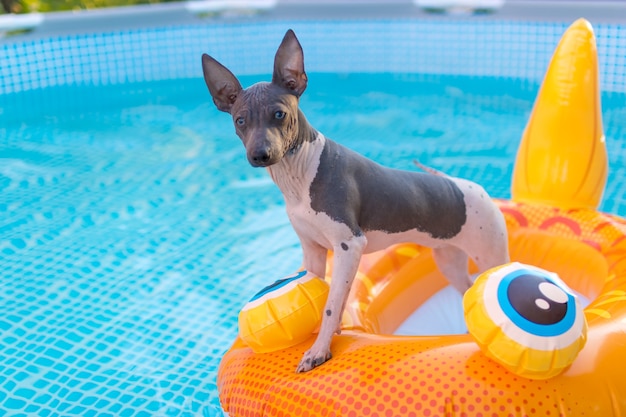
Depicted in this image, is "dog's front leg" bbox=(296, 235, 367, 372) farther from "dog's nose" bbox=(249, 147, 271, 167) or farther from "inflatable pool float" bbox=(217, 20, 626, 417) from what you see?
"dog's nose" bbox=(249, 147, 271, 167)

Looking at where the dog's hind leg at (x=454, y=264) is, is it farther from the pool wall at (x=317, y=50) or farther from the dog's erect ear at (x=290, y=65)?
the pool wall at (x=317, y=50)

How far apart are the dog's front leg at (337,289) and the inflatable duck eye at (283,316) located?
3.0 inches

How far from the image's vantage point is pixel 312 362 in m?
1.74

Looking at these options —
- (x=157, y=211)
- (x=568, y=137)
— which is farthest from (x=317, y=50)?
(x=568, y=137)

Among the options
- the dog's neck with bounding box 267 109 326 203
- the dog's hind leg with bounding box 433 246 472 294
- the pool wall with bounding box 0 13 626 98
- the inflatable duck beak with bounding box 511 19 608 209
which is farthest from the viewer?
the pool wall with bounding box 0 13 626 98

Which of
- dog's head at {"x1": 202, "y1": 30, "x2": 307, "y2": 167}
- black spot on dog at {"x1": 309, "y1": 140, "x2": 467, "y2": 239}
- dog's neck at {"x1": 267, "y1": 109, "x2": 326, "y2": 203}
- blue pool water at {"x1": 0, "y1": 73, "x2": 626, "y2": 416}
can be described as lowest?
blue pool water at {"x1": 0, "y1": 73, "x2": 626, "y2": 416}

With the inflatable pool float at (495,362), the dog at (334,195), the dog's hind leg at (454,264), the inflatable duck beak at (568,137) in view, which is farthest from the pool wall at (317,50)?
the dog at (334,195)

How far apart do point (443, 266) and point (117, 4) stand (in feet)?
22.6

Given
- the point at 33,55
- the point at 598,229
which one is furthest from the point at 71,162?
the point at 598,229

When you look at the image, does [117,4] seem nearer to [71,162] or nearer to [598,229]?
[71,162]

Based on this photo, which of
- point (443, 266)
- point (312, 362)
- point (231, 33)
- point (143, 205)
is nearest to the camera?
point (312, 362)

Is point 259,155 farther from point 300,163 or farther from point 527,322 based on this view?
point 527,322

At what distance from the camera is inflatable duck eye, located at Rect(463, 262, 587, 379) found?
1.54m

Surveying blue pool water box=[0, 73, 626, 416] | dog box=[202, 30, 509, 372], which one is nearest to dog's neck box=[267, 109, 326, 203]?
dog box=[202, 30, 509, 372]
